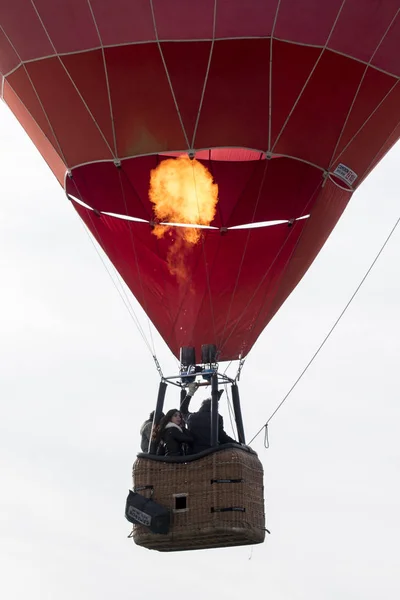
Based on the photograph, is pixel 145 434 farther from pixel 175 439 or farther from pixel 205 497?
pixel 205 497

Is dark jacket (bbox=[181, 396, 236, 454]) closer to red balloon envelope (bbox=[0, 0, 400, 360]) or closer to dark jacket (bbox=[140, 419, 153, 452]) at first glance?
dark jacket (bbox=[140, 419, 153, 452])

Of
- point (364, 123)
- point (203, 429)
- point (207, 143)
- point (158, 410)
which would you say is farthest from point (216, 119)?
point (203, 429)

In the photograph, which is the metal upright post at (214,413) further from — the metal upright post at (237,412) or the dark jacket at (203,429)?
the metal upright post at (237,412)

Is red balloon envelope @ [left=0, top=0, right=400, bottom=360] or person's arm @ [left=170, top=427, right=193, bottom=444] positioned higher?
red balloon envelope @ [left=0, top=0, right=400, bottom=360]

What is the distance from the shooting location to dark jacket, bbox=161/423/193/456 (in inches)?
531

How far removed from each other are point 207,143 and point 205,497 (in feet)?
11.0

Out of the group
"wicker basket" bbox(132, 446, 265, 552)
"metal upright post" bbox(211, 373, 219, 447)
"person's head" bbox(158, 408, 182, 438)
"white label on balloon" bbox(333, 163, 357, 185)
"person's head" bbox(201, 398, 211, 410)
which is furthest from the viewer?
"white label on balloon" bbox(333, 163, 357, 185)

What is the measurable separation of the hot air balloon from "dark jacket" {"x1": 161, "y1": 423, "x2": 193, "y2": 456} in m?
0.18

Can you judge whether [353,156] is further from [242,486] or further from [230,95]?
[242,486]

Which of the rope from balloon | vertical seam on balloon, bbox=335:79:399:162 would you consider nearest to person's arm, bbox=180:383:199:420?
the rope from balloon

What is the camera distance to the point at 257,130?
46.4 feet

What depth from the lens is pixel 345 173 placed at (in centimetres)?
1492

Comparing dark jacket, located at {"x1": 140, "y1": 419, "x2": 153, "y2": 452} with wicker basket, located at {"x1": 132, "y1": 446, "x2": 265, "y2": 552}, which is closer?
wicker basket, located at {"x1": 132, "y1": 446, "x2": 265, "y2": 552}

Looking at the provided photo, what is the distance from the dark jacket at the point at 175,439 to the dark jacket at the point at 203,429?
0.23ft
